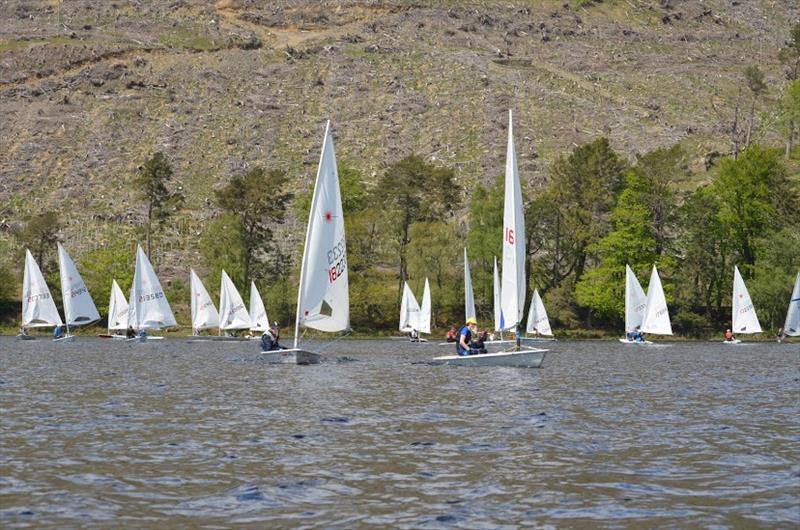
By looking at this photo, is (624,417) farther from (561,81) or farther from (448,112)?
(561,81)

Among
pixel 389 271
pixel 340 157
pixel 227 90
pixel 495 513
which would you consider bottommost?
pixel 495 513

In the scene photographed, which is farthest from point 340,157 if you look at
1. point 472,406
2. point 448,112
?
point 472,406

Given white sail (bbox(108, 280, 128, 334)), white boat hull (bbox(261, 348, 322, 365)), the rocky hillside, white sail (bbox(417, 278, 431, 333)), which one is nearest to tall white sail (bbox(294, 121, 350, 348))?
white boat hull (bbox(261, 348, 322, 365))

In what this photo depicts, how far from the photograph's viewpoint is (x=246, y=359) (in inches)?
2008

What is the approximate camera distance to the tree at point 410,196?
10100 centimetres

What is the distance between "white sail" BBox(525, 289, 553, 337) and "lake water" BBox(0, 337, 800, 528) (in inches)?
1861

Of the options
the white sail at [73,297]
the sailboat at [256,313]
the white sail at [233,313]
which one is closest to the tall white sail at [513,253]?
the white sail at [233,313]

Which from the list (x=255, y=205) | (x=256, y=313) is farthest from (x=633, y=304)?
(x=255, y=205)

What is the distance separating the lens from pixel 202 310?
84562mm

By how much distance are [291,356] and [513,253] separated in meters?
10.8

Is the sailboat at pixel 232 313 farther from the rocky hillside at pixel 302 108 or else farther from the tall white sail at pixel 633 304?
the rocky hillside at pixel 302 108

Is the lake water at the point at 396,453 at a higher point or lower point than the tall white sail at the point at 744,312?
lower

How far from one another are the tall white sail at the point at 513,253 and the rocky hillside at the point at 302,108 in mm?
79236

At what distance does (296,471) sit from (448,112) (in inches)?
5773
